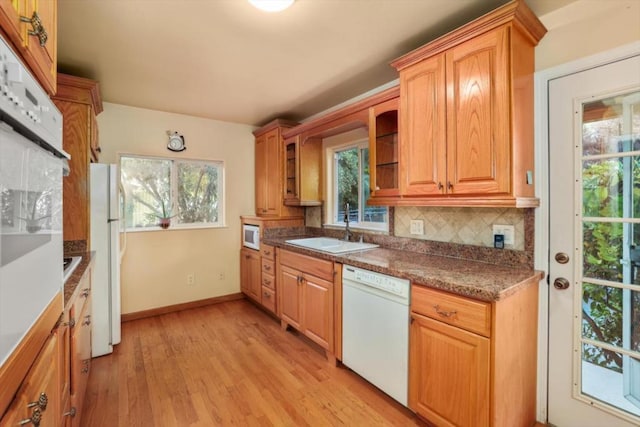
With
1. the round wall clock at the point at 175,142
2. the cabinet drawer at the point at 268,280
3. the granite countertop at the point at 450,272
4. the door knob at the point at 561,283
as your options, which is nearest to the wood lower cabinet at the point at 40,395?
the granite countertop at the point at 450,272

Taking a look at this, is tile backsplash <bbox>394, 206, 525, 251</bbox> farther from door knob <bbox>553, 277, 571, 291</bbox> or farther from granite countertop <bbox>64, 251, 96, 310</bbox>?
granite countertop <bbox>64, 251, 96, 310</bbox>

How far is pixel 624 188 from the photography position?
146 centimetres

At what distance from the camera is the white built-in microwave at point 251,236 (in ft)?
11.6

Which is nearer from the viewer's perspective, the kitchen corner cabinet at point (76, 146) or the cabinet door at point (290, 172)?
the kitchen corner cabinet at point (76, 146)

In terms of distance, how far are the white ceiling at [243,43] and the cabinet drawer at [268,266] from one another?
1.75m

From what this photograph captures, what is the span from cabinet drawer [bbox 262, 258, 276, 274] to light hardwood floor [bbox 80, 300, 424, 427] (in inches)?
23.7

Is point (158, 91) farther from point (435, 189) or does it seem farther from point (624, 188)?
point (624, 188)

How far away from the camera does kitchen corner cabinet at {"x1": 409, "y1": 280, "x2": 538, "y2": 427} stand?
137 centimetres

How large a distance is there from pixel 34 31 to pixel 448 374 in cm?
217

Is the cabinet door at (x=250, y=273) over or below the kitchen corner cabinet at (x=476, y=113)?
below

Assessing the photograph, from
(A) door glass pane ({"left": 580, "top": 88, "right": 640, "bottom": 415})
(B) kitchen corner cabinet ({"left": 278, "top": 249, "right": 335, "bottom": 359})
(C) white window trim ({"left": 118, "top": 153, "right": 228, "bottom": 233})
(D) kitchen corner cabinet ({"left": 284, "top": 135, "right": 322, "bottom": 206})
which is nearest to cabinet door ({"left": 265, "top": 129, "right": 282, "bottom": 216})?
(D) kitchen corner cabinet ({"left": 284, "top": 135, "right": 322, "bottom": 206})

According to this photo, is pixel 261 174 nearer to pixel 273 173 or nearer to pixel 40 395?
pixel 273 173

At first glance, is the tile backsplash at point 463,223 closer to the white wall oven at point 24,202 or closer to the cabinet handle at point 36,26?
the white wall oven at point 24,202

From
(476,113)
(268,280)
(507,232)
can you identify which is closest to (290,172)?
(268,280)
